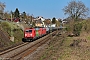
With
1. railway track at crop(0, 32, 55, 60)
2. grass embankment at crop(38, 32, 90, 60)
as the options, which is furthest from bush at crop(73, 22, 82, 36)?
grass embankment at crop(38, 32, 90, 60)

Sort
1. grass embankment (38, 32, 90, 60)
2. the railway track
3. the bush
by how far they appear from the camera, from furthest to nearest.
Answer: the bush < the railway track < grass embankment (38, 32, 90, 60)

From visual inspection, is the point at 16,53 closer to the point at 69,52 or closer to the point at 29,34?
the point at 69,52

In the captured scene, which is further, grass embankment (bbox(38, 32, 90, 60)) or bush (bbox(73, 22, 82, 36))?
bush (bbox(73, 22, 82, 36))

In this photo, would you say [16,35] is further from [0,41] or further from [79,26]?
[79,26]

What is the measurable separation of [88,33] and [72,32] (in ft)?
28.1

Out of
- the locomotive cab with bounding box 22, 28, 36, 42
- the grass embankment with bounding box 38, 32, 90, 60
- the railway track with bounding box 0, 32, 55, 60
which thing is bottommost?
the railway track with bounding box 0, 32, 55, 60

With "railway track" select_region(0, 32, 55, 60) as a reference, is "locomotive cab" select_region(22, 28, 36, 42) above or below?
above

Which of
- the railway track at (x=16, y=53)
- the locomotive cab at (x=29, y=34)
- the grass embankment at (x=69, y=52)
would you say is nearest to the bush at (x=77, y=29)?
the locomotive cab at (x=29, y=34)

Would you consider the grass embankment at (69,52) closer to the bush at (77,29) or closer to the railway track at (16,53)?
the railway track at (16,53)

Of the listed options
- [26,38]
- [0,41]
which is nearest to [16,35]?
[26,38]

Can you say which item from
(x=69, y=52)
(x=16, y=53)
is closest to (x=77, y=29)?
(x=16, y=53)

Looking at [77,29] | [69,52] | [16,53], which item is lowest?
[16,53]

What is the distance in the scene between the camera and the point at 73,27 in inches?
1929

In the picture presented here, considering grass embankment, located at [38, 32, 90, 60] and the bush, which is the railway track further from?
the bush
